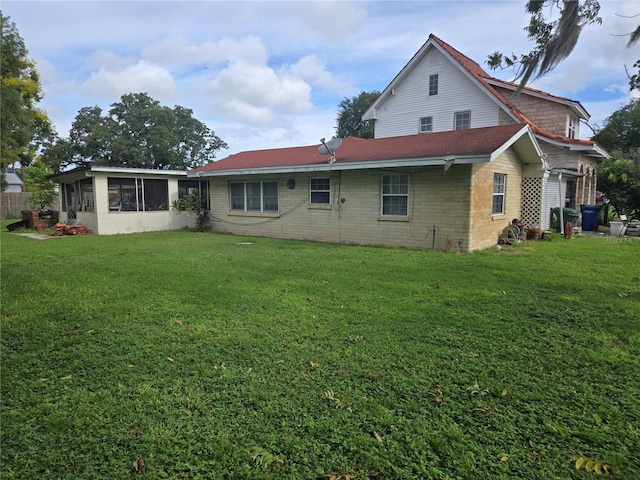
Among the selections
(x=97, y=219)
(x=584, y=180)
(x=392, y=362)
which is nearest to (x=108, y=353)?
(x=392, y=362)

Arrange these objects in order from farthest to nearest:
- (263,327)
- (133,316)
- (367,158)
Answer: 1. (367,158)
2. (133,316)
3. (263,327)

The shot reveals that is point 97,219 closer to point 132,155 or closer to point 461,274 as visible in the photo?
point 461,274

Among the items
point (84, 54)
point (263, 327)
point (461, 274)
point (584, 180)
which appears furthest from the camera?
point (584, 180)

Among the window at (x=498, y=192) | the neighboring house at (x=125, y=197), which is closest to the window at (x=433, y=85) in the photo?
the window at (x=498, y=192)

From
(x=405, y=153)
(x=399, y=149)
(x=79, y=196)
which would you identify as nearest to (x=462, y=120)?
(x=399, y=149)

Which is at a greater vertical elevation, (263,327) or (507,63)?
(507,63)

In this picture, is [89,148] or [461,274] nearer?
[461,274]

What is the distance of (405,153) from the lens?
11398mm

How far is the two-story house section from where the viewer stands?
58.9 ft

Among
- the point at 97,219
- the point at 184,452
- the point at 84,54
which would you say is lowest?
the point at 184,452

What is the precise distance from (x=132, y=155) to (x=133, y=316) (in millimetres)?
41163

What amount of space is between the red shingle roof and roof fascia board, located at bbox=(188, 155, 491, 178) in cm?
13

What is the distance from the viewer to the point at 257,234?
15.2 meters

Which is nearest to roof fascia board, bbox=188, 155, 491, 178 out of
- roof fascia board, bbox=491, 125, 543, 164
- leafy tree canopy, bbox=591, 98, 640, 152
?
roof fascia board, bbox=491, 125, 543, 164
